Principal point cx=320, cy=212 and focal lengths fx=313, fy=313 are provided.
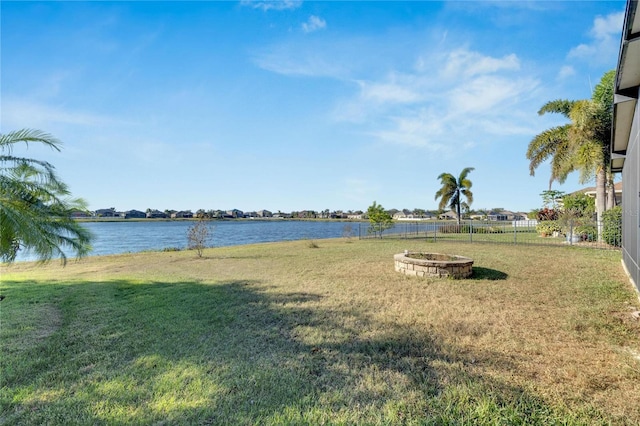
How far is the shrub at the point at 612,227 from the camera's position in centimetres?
1320

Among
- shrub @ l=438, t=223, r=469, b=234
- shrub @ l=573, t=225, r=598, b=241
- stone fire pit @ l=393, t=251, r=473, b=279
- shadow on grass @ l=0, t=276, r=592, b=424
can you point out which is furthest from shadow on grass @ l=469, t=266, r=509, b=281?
shrub @ l=438, t=223, r=469, b=234

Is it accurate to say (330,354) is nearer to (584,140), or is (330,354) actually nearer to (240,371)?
(240,371)

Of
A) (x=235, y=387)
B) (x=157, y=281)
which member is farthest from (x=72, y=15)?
(x=235, y=387)

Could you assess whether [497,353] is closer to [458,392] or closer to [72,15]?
[458,392]

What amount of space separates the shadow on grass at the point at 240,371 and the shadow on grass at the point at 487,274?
4395 mm

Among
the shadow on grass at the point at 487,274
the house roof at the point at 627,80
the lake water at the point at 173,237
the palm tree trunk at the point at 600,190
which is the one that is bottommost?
the lake water at the point at 173,237

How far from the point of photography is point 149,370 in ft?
11.5

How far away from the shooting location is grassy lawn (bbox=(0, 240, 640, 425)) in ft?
8.92

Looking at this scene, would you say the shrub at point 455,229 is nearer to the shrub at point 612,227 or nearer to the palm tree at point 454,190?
the palm tree at point 454,190

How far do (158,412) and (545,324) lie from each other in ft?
17.4

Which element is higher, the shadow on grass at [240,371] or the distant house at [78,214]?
the distant house at [78,214]

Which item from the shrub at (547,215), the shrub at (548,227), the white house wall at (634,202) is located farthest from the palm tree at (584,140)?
the white house wall at (634,202)

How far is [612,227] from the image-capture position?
13.4m

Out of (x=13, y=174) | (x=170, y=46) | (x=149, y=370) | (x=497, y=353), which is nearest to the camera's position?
(x=149, y=370)
